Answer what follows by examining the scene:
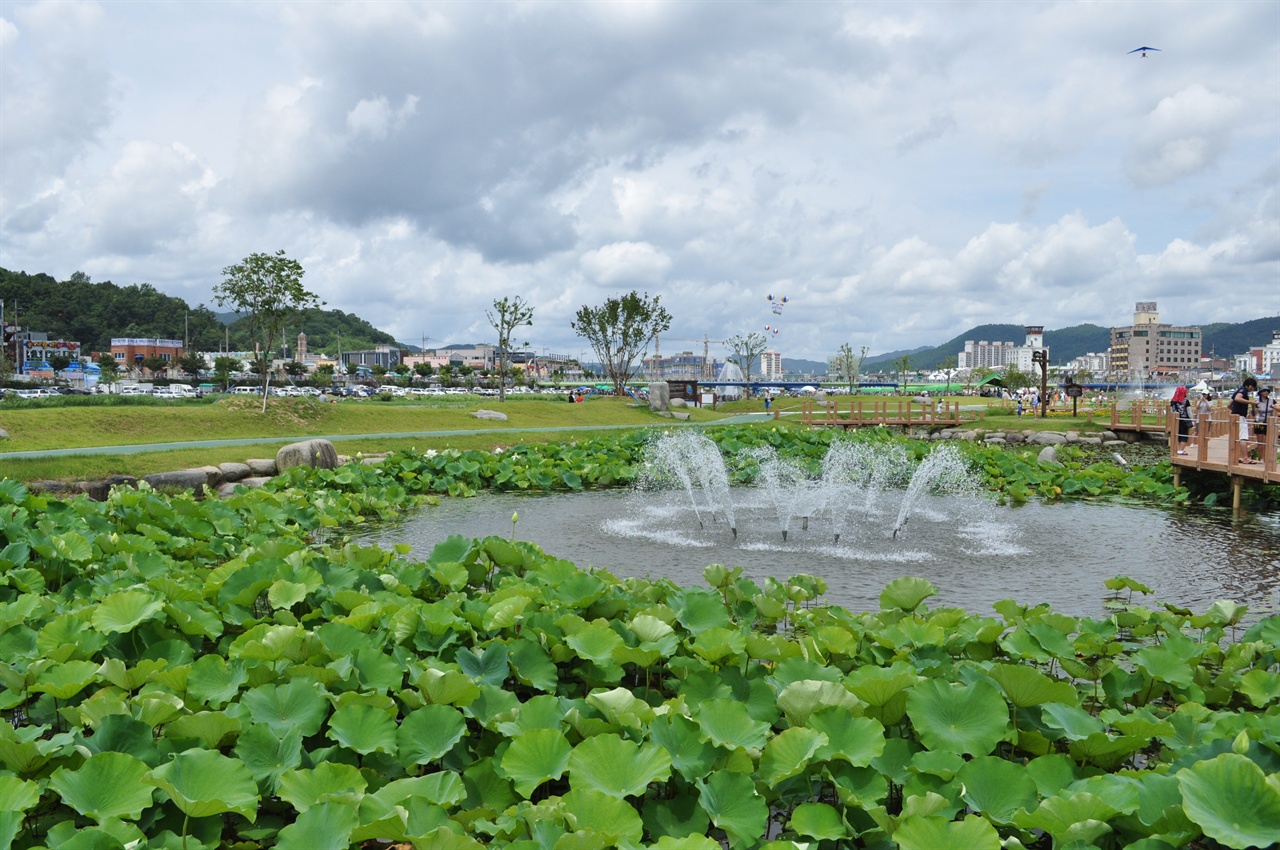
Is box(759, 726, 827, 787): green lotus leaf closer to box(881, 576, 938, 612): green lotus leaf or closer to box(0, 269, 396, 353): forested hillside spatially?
box(881, 576, 938, 612): green lotus leaf

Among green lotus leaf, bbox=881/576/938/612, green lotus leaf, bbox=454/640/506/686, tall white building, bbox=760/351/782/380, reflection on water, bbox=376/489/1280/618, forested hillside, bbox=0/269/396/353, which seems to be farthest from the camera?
tall white building, bbox=760/351/782/380

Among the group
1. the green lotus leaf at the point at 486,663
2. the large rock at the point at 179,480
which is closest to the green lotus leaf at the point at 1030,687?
the green lotus leaf at the point at 486,663

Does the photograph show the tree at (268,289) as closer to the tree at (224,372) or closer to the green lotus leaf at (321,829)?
the green lotus leaf at (321,829)

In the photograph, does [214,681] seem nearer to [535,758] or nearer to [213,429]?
[535,758]

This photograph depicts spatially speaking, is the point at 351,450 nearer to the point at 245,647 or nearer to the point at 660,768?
the point at 245,647

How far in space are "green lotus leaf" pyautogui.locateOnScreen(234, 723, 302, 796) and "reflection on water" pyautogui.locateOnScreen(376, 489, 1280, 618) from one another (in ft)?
16.1

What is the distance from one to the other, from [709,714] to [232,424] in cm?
2209

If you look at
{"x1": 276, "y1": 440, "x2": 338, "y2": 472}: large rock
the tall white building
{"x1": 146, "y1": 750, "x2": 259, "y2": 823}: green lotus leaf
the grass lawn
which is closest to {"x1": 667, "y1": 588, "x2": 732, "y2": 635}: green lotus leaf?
{"x1": 146, "y1": 750, "x2": 259, "y2": 823}: green lotus leaf

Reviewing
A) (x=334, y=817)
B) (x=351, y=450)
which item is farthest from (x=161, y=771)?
(x=351, y=450)

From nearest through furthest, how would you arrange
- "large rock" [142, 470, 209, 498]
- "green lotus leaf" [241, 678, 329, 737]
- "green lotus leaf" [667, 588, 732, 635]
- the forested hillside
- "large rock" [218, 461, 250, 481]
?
"green lotus leaf" [241, 678, 329, 737] → "green lotus leaf" [667, 588, 732, 635] → "large rock" [142, 470, 209, 498] → "large rock" [218, 461, 250, 481] → the forested hillside

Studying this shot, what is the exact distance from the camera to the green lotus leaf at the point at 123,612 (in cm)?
382

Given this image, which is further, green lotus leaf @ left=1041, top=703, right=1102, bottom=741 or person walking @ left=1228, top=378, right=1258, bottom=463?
person walking @ left=1228, top=378, right=1258, bottom=463

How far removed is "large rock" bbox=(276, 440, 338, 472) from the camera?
47.8 ft

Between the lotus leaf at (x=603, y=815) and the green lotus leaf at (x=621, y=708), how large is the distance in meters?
0.63
